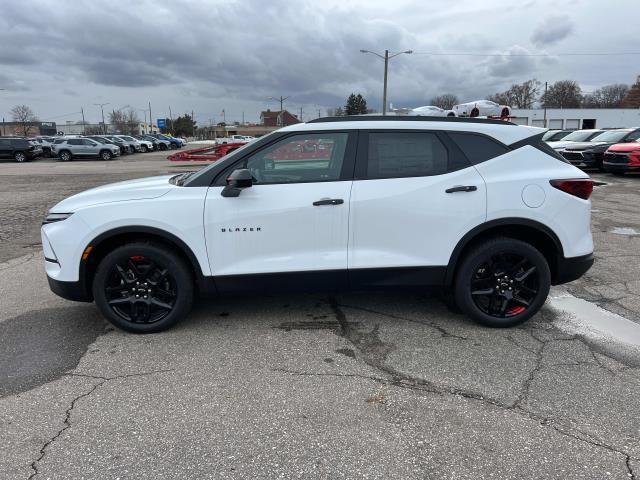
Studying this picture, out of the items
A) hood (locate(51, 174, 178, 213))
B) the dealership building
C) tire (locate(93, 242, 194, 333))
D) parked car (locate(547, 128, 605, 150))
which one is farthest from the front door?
the dealership building

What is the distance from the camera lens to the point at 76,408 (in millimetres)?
3018

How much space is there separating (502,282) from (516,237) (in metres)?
0.42

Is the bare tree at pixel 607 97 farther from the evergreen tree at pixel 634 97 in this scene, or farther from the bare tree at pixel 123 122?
the bare tree at pixel 123 122

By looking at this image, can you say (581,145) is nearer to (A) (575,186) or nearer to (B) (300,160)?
(A) (575,186)

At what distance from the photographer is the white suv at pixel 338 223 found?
12.6 feet

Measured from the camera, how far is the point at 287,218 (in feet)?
12.5

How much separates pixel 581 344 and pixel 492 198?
1.40 m

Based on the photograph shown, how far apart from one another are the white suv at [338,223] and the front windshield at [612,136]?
57.1 ft

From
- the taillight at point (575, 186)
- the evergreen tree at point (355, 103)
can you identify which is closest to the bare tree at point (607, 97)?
the evergreen tree at point (355, 103)

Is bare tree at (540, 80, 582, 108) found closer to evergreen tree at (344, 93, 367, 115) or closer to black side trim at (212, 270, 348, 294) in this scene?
evergreen tree at (344, 93, 367, 115)

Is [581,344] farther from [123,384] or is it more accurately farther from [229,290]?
[123,384]

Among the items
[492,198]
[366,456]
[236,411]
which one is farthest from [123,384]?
[492,198]

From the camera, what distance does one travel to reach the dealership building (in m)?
67.6

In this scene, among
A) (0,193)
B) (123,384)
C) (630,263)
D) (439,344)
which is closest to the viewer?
(123,384)
